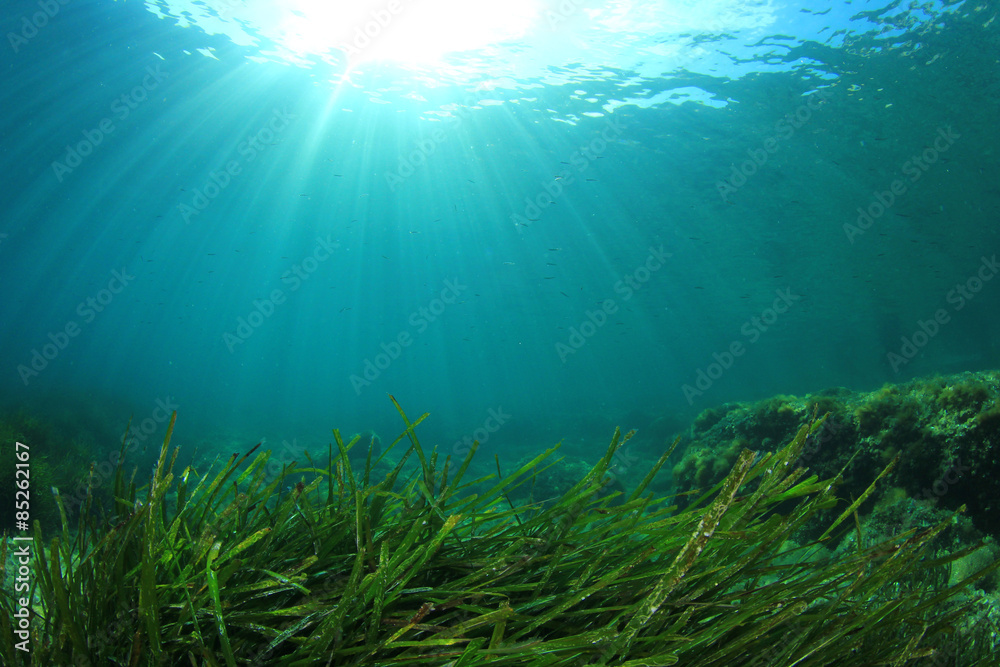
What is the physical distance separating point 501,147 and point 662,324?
4561 centimetres

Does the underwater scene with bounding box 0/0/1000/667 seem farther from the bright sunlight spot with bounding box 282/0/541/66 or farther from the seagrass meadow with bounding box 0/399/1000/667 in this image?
the bright sunlight spot with bounding box 282/0/541/66

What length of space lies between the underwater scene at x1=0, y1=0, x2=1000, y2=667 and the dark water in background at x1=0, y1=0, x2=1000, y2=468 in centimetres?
22

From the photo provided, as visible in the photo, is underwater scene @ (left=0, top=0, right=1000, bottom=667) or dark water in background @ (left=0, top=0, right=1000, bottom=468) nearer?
underwater scene @ (left=0, top=0, right=1000, bottom=667)

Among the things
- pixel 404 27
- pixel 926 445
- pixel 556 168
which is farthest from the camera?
pixel 556 168

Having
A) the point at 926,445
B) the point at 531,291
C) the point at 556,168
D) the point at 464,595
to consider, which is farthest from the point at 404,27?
the point at 531,291

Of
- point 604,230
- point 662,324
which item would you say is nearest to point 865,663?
point 604,230

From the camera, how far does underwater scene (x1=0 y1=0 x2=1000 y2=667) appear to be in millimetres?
1092

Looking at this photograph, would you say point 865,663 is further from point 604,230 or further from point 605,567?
point 604,230

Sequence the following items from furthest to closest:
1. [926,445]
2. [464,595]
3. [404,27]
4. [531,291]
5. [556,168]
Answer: [531,291], [556,168], [404,27], [926,445], [464,595]

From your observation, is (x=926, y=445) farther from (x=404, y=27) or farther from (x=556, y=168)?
(x=556, y=168)

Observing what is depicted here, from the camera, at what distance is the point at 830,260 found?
35.4 m

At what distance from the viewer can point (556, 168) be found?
26.3 meters

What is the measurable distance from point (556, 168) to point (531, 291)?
84.0 feet

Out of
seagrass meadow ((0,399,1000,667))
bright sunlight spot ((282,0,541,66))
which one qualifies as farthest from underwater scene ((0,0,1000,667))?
bright sunlight spot ((282,0,541,66))
